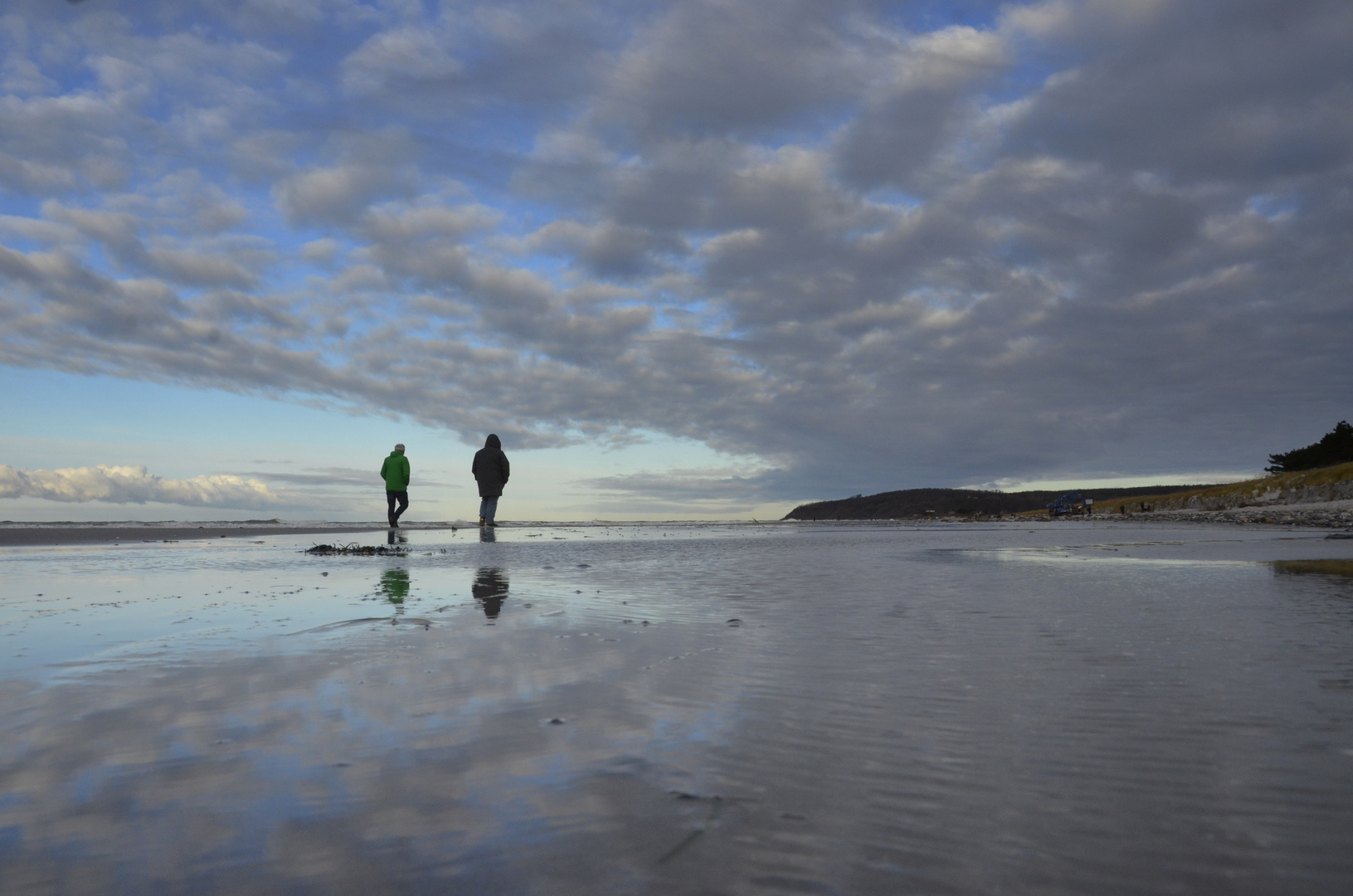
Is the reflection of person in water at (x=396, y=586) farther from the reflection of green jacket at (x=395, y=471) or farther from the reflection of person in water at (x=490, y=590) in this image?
the reflection of green jacket at (x=395, y=471)

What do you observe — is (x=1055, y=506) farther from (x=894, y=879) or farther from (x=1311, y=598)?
(x=894, y=879)

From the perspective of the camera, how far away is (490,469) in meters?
22.9

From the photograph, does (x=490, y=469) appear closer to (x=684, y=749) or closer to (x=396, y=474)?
(x=396, y=474)

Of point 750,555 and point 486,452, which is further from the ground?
point 486,452

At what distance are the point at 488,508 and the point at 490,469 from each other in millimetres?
1625

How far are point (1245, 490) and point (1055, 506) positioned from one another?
73.5 ft

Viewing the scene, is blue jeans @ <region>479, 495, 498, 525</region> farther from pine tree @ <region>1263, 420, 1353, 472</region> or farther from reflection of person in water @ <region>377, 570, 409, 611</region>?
pine tree @ <region>1263, 420, 1353, 472</region>

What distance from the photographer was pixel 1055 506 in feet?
188

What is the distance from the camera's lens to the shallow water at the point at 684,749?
4.95ft

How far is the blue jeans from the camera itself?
2344cm

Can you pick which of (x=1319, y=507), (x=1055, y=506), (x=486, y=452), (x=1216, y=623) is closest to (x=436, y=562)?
(x=1216, y=623)

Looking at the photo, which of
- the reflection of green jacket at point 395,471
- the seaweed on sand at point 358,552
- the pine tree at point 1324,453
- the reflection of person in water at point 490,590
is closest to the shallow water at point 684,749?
the reflection of person in water at point 490,590

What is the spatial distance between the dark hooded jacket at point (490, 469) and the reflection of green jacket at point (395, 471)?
201 centimetres

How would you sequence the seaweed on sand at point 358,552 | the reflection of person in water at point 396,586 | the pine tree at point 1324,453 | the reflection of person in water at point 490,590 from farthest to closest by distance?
1. the pine tree at point 1324,453
2. the seaweed on sand at point 358,552
3. the reflection of person in water at point 396,586
4. the reflection of person in water at point 490,590
